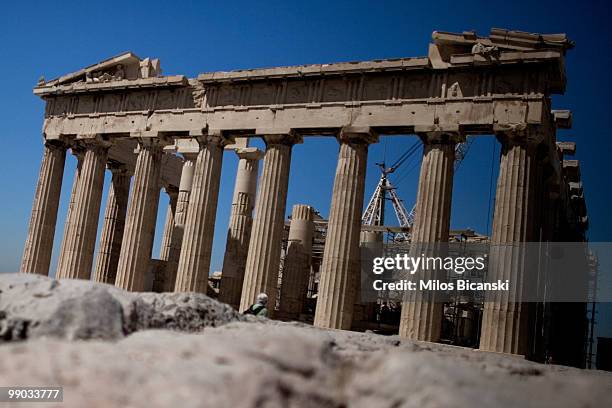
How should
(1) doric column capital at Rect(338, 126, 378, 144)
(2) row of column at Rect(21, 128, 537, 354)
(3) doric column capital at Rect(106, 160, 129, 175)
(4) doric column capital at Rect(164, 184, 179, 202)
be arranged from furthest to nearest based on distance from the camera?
1. (4) doric column capital at Rect(164, 184, 179, 202)
2. (3) doric column capital at Rect(106, 160, 129, 175)
3. (1) doric column capital at Rect(338, 126, 378, 144)
4. (2) row of column at Rect(21, 128, 537, 354)

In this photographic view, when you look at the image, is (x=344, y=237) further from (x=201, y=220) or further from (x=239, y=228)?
(x=239, y=228)

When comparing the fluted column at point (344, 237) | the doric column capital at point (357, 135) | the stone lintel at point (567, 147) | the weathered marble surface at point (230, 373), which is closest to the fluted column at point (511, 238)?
the doric column capital at point (357, 135)

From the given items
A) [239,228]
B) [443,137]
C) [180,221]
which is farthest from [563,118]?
[180,221]

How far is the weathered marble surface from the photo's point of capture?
365cm

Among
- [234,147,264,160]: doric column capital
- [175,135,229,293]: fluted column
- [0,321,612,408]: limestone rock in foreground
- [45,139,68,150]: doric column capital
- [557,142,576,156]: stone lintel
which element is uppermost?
[557,142,576,156]: stone lintel

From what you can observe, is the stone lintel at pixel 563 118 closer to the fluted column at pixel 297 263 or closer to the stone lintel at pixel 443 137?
the stone lintel at pixel 443 137

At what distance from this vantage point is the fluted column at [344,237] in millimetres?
20922

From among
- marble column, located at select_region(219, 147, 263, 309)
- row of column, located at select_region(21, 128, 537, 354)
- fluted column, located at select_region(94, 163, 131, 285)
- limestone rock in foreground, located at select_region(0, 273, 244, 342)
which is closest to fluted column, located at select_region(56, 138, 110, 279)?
row of column, located at select_region(21, 128, 537, 354)

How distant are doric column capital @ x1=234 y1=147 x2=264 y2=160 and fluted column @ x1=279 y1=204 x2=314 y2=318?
2856 millimetres

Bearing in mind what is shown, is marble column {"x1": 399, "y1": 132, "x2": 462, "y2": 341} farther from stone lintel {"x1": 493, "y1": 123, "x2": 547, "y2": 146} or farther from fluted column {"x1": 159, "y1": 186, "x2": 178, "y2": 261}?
A: fluted column {"x1": 159, "y1": 186, "x2": 178, "y2": 261}

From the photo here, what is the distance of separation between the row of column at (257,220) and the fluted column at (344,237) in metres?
0.03

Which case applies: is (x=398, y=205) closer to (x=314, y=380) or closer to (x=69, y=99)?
(x=69, y=99)

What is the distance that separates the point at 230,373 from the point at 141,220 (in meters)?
22.2

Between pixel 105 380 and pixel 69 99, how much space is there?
26566 mm
